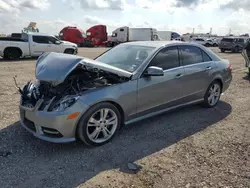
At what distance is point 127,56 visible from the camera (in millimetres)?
4598

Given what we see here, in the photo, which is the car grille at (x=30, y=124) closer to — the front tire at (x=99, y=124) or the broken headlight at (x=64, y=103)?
the broken headlight at (x=64, y=103)

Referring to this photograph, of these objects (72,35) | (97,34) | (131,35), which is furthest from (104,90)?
(97,34)

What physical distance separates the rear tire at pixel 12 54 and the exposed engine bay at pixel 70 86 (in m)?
11.9

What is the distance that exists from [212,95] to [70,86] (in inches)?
135

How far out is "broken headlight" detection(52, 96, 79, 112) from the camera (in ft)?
11.1

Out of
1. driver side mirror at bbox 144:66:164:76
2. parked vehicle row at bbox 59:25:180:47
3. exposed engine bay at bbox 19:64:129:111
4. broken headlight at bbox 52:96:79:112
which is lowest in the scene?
broken headlight at bbox 52:96:79:112

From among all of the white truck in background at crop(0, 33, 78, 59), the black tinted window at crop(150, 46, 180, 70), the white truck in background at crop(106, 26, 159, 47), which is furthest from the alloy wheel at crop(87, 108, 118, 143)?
the white truck in background at crop(106, 26, 159, 47)

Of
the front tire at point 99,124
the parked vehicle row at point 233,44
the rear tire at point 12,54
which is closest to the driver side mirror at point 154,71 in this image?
the front tire at point 99,124

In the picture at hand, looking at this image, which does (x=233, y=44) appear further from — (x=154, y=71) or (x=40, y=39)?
(x=154, y=71)

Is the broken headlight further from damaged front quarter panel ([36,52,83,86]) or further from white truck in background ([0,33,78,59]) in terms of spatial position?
white truck in background ([0,33,78,59])

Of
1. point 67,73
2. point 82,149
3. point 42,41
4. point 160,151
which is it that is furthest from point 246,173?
point 42,41

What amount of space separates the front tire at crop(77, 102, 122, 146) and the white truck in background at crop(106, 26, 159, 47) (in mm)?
30228

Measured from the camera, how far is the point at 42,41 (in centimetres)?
1549

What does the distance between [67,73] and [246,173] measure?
2.75 m
